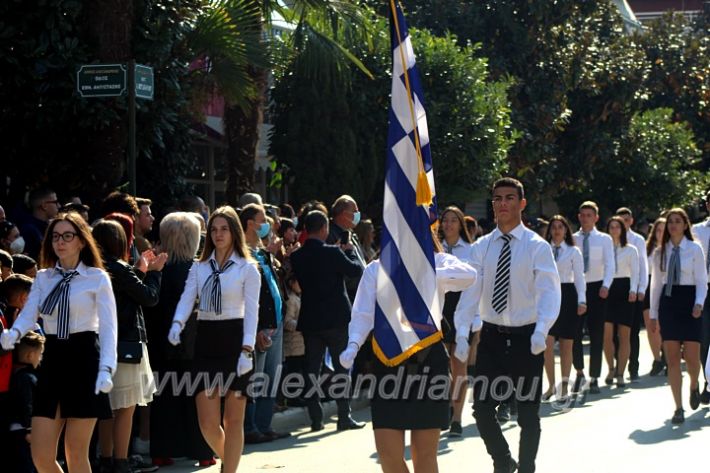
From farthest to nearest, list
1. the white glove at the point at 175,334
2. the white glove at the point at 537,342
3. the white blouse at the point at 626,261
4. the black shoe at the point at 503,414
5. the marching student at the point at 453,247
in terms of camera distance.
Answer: the white blouse at the point at 626,261
the black shoe at the point at 503,414
the marching student at the point at 453,247
the white glove at the point at 175,334
the white glove at the point at 537,342

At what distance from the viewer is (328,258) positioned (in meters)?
11.7

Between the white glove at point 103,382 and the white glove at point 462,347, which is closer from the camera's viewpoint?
the white glove at point 103,382

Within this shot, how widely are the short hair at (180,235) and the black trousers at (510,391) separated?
2.61 m

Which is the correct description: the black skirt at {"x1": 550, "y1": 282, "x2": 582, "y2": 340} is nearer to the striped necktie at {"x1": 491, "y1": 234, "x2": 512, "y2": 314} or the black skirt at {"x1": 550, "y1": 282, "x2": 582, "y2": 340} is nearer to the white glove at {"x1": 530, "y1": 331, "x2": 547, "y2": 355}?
the striped necktie at {"x1": 491, "y1": 234, "x2": 512, "y2": 314}

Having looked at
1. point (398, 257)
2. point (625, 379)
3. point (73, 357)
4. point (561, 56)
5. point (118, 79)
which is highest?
point (561, 56)

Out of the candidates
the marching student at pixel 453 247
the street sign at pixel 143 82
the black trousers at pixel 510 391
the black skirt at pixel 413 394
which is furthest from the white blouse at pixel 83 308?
the marching student at pixel 453 247

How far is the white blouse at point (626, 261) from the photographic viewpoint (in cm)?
1539

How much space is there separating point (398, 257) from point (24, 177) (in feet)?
27.6

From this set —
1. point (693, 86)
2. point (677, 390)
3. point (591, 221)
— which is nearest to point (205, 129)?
point (591, 221)

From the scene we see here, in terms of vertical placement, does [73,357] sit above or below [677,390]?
above

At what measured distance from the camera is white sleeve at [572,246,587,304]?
1355 centimetres

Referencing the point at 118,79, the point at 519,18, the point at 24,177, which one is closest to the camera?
the point at 118,79

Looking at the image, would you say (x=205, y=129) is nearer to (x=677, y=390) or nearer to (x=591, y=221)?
(x=591, y=221)

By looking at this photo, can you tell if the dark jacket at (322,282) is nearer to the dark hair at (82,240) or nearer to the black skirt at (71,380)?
the dark hair at (82,240)
